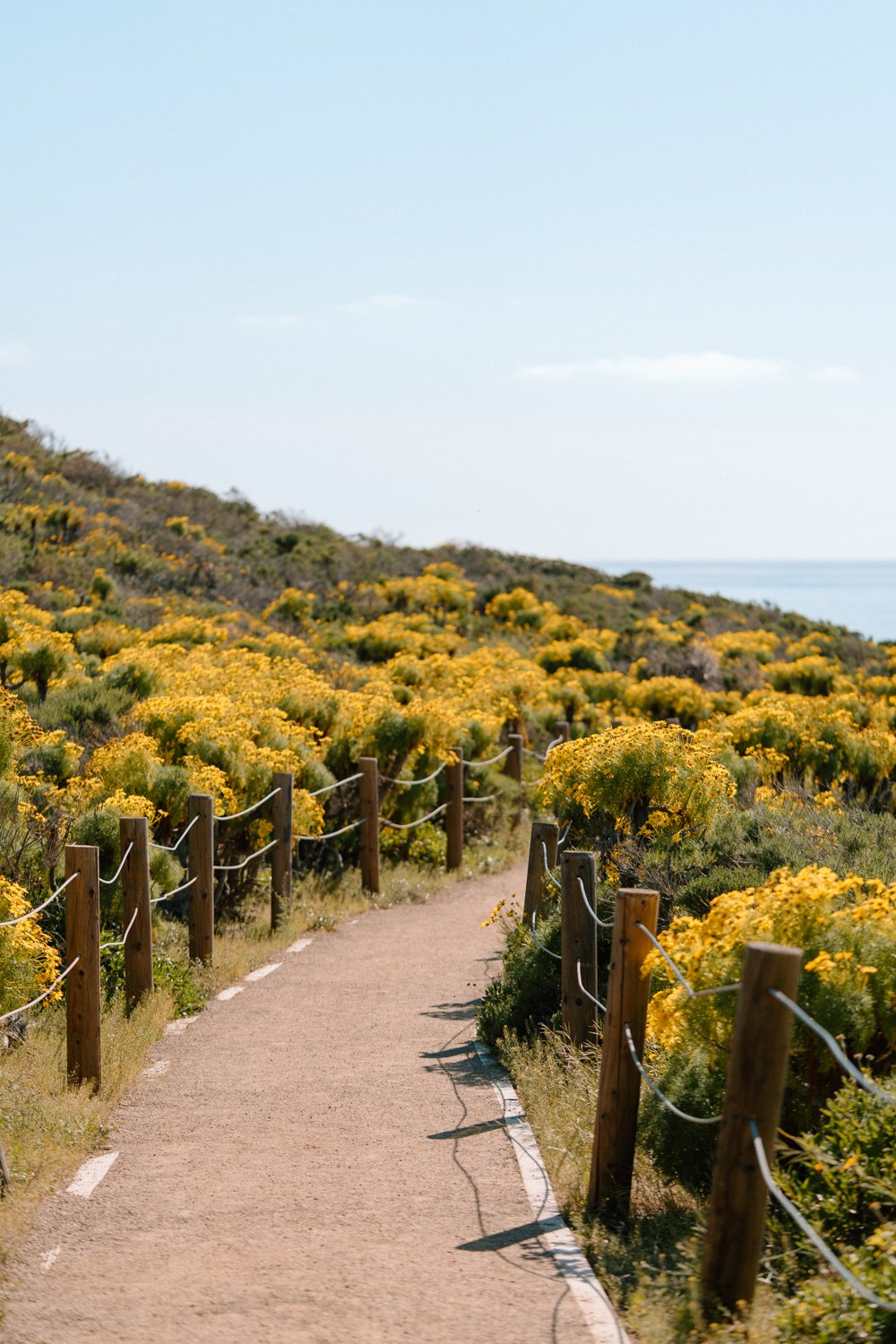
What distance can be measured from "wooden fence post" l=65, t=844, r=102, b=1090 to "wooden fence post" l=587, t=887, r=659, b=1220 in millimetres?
2945

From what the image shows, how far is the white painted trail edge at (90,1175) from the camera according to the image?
5.58m

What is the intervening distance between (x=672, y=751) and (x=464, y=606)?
89.8 ft

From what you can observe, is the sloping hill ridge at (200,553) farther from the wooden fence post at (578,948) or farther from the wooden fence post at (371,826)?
the wooden fence post at (578,948)

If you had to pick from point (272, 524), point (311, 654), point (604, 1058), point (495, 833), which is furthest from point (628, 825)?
point (272, 524)

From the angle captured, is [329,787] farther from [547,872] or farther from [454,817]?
[547,872]

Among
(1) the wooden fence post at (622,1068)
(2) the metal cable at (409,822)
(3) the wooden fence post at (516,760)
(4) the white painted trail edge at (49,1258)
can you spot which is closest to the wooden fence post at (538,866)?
(1) the wooden fence post at (622,1068)

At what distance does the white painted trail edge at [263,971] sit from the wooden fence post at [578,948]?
143 inches

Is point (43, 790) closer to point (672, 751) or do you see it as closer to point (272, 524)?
point (672, 751)

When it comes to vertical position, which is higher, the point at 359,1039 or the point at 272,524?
the point at 272,524

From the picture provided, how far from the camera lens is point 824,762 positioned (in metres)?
13.6

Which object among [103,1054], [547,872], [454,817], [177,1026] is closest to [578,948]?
[547,872]

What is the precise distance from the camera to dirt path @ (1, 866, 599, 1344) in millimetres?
4262

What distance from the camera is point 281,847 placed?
11.1m

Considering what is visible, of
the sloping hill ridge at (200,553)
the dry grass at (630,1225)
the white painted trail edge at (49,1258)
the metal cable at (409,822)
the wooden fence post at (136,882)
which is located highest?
the sloping hill ridge at (200,553)
